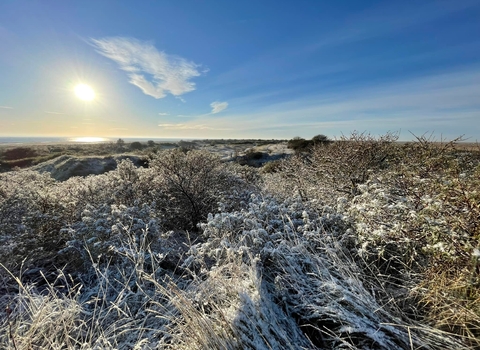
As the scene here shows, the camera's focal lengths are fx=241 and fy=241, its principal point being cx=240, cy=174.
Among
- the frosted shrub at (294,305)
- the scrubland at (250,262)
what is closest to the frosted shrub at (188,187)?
the scrubland at (250,262)

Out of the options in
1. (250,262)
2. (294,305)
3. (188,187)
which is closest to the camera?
(294,305)

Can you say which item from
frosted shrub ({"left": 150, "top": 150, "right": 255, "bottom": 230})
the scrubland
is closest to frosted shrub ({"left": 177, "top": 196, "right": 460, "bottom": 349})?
the scrubland

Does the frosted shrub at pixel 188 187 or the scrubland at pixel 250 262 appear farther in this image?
the frosted shrub at pixel 188 187

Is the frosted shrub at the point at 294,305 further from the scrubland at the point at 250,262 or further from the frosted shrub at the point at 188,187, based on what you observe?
the frosted shrub at the point at 188,187

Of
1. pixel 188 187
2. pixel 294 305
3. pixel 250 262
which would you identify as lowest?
pixel 294 305

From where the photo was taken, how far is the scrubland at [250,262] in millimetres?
2119

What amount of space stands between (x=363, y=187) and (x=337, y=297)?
207 cm

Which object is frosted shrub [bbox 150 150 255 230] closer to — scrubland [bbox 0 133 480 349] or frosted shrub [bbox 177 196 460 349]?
scrubland [bbox 0 133 480 349]

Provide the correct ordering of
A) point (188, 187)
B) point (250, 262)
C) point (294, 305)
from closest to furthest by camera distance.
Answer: point (294, 305)
point (250, 262)
point (188, 187)

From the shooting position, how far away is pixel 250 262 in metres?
3.19

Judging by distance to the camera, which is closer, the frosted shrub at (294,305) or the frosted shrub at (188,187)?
the frosted shrub at (294,305)

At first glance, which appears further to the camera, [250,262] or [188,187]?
[188,187]

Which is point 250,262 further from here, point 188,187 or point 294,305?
point 188,187

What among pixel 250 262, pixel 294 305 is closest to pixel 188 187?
pixel 250 262
